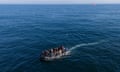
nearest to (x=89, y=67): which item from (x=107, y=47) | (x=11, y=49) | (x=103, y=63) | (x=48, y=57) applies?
(x=103, y=63)

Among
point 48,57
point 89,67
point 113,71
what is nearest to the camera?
point 113,71

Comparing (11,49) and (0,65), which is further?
(11,49)

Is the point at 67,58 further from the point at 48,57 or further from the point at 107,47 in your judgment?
the point at 107,47

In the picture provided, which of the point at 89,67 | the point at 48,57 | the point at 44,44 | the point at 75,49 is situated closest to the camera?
the point at 89,67

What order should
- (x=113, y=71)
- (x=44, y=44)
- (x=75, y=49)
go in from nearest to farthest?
1. (x=113, y=71)
2. (x=75, y=49)
3. (x=44, y=44)

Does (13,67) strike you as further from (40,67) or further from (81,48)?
(81,48)

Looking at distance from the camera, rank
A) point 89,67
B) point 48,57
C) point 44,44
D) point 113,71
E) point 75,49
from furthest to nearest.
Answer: point 44,44 < point 75,49 < point 48,57 < point 89,67 < point 113,71

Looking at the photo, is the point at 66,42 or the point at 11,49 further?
the point at 66,42

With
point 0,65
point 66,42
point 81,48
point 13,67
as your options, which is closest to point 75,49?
point 81,48
